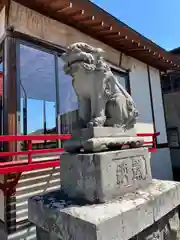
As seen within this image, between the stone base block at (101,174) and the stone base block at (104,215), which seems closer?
the stone base block at (104,215)

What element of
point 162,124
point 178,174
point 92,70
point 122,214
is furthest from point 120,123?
point 178,174

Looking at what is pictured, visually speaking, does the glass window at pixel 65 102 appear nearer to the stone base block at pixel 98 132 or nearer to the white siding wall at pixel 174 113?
the stone base block at pixel 98 132

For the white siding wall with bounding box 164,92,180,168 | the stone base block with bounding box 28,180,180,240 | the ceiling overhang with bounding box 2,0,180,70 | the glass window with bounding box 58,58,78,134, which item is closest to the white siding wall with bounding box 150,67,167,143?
the ceiling overhang with bounding box 2,0,180,70

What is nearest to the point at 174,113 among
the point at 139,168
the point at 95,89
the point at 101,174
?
the point at 139,168

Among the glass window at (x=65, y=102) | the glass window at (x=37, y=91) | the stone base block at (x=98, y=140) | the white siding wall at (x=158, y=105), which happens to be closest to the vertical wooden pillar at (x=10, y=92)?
the glass window at (x=37, y=91)

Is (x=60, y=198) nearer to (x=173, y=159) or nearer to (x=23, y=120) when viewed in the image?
(x=23, y=120)

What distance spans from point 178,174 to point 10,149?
7.38 meters

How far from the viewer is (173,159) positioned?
8242mm

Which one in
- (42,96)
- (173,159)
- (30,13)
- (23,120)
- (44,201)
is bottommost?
(173,159)

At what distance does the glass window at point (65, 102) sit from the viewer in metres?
4.20

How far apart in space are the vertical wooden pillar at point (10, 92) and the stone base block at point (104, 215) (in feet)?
5.90

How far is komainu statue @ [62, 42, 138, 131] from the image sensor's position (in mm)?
1812

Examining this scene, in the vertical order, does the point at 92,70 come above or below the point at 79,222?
above

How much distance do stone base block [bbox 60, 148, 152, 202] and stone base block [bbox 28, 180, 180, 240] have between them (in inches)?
3.0
